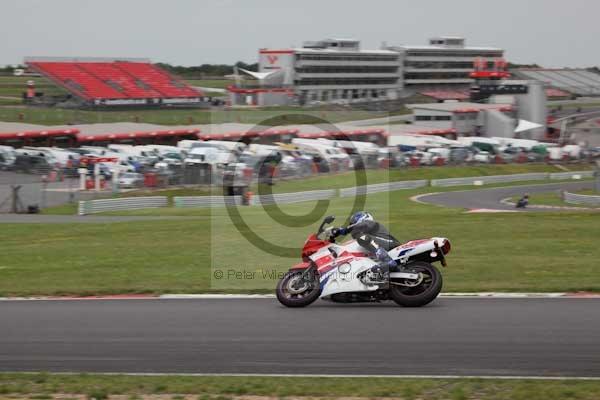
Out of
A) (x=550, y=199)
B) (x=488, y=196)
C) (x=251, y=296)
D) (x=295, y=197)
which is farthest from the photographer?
(x=488, y=196)

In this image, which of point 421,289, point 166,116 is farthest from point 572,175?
point 421,289

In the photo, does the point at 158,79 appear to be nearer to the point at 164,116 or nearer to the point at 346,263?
the point at 164,116

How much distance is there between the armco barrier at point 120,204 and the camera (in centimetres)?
3434

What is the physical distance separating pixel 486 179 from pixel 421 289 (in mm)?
46926

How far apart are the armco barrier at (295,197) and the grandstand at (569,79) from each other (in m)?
115

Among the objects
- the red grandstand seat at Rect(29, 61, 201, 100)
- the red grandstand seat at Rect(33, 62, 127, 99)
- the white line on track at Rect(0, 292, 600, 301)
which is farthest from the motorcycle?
the red grandstand seat at Rect(33, 62, 127, 99)

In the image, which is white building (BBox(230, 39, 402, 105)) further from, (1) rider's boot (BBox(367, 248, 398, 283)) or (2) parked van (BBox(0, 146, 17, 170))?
(1) rider's boot (BBox(367, 248, 398, 283))

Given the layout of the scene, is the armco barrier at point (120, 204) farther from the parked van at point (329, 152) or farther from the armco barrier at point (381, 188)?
the parked van at point (329, 152)

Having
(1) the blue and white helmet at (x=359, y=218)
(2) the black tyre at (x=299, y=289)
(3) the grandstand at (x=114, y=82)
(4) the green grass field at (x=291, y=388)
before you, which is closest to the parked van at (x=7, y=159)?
(3) the grandstand at (x=114, y=82)

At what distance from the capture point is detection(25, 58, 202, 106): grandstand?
89.2 metres

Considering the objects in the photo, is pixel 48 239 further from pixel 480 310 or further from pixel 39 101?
pixel 39 101

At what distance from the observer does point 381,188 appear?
4662 cm

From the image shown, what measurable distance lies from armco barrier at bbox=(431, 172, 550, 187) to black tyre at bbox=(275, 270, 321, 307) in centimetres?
4122

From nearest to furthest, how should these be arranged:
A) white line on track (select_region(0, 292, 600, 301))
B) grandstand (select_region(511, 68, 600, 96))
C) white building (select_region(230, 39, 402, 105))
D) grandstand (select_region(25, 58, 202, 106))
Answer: white line on track (select_region(0, 292, 600, 301)), grandstand (select_region(25, 58, 202, 106)), white building (select_region(230, 39, 402, 105)), grandstand (select_region(511, 68, 600, 96))
